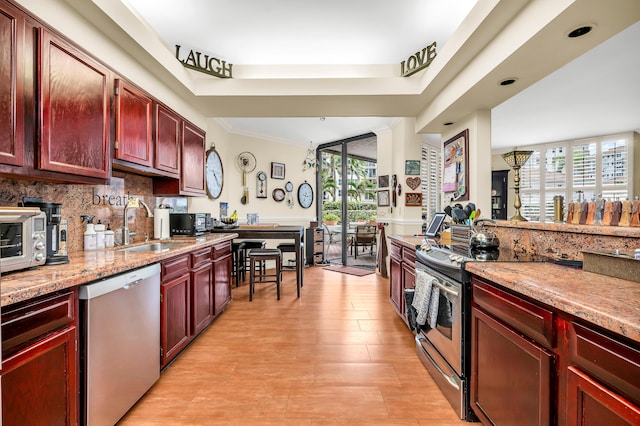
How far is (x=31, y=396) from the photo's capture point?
43.0 inches

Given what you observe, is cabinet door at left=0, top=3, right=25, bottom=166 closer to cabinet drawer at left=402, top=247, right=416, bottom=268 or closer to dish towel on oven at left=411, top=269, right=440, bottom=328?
dish towel on oven at left=411, top=269, right=440, bottom=328

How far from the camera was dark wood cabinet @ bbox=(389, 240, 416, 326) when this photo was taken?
8.49 feet

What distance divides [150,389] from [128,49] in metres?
2.42

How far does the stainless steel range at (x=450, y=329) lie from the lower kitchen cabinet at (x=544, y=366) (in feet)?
0.20

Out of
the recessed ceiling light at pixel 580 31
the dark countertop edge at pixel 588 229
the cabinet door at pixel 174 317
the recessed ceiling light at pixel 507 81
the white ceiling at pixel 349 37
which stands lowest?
the cabinet door at pixel 174 317

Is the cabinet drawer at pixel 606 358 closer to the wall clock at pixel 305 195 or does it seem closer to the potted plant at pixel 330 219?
the wall clock at pixel 305 195

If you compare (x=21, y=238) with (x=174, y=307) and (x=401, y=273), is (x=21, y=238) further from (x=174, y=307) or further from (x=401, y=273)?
(x=401, y=273)

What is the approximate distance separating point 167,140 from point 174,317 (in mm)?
1561

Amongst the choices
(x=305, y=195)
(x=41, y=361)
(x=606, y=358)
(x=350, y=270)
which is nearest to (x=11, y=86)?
(x=41, y=361)

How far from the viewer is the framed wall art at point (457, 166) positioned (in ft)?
10.3

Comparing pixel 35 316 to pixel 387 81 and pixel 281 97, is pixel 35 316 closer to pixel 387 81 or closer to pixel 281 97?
pixel 281 97

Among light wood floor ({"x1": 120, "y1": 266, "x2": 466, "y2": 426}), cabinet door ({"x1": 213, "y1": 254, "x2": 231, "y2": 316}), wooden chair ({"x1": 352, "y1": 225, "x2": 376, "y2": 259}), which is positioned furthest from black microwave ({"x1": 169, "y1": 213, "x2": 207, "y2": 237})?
wooden chair ({"x1": 352, "y1": 225, "x2": 376, "y2": 259})

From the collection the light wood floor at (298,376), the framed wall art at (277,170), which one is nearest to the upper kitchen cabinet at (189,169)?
the light wood floor at (298,376)

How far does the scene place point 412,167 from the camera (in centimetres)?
465
